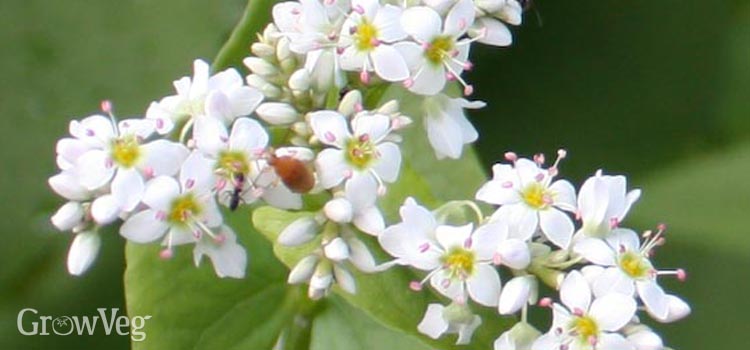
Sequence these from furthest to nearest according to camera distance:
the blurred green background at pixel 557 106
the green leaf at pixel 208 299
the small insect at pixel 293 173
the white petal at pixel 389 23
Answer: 1. the blurred green background at pixel 557 106
2. the green leaf at pixel 208 299
3. the white petal at pixel 389 23
4. the small insect at pixel 293 173

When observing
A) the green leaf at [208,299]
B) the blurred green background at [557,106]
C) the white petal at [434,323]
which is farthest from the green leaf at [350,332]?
the blurred green background at [557,106]

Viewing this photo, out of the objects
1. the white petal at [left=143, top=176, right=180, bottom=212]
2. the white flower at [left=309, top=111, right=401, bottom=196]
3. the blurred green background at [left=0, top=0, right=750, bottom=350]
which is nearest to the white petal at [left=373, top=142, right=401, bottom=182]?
the white flower at [left=309, top=111, right=401, bottom=196]

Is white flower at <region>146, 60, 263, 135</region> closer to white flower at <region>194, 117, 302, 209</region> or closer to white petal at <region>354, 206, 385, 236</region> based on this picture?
white flower at <region>194, 117, 302, 209</region>

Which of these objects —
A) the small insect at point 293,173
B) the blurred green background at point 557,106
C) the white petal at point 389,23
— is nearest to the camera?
the small insect at point 293,173

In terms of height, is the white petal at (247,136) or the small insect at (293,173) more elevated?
the white petal at (247,136)

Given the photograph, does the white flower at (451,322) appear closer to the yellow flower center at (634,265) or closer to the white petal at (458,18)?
the yellow flower center at (634,265)

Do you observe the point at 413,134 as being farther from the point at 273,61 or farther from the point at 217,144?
the point at 217,144
